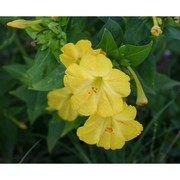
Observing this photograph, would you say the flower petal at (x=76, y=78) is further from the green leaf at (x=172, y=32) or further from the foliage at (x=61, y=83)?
the green leaf at (x=172, y=32)

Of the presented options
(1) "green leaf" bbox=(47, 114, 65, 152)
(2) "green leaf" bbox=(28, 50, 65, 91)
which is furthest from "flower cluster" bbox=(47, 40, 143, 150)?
(1) "green leaf" bbox=(47, 114, 65, 152)

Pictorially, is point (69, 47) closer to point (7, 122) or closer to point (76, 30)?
point (76, 30)

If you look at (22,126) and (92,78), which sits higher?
(92,78)

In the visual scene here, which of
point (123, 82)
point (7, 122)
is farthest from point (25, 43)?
point (123, 82)

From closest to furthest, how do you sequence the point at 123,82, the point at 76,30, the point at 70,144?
the point at 123,82
the point at 76,30
the point at 70,144

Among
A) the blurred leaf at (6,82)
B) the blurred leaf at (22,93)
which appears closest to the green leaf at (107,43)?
the blurred leaf at (22,93)

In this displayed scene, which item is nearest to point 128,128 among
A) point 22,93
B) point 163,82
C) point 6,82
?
point 163,82

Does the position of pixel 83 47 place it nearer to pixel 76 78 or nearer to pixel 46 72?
pixel 76 78
